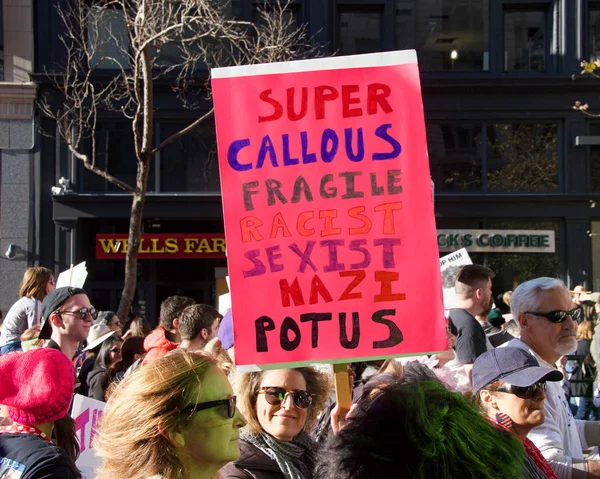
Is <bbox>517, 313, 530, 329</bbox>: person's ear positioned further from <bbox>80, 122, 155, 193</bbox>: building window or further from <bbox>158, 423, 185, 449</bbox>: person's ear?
<bbox>80, 122, 155, 193</bbox>: building window

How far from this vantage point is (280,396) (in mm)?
3338

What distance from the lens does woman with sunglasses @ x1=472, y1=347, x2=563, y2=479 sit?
3.18m

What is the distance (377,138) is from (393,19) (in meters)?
14.6

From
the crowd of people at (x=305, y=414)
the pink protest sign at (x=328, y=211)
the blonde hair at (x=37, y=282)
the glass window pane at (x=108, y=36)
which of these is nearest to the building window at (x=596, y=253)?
the glass window pane at (x=108, y=36)

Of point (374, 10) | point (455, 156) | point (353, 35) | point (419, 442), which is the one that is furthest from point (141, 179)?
→ point (419, 442)

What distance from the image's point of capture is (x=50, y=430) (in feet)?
10.6

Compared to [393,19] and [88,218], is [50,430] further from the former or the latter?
[393,19]

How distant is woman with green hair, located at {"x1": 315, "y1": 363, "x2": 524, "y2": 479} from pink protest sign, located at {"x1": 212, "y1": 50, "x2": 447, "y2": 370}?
1096mm

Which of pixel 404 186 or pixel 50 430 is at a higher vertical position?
pixel 404 186

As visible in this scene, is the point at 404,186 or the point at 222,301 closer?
the point at 404,186

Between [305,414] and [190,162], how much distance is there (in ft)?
45.4

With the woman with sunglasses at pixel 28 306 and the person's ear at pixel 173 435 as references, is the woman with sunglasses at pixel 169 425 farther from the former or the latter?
the woman with sunglasses at pixel 28 306

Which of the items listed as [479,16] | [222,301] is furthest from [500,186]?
[222,301]

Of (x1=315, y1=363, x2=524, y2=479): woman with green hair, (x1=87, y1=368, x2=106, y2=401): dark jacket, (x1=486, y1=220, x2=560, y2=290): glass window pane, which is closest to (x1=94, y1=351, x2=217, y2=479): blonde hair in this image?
(x1=315, y1=363, x2=524, y2=479): woman with green hair
